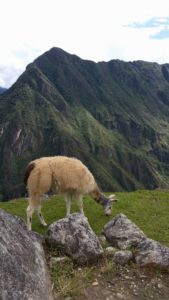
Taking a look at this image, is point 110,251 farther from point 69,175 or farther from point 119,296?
point 69,175

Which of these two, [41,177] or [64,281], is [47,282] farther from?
[41,177]

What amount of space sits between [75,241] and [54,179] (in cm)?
703

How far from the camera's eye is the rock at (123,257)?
15.2 meters

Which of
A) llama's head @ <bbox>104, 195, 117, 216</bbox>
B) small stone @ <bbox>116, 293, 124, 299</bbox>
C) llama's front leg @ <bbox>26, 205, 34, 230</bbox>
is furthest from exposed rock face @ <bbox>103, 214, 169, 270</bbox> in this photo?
llama's head @ <bbox>104, 195, 117, 216</bbox>

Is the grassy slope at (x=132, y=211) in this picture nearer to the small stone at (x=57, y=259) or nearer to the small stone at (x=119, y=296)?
the small stone at (x=57, y=259)

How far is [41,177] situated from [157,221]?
734 centimetres

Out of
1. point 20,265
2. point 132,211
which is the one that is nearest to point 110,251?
point 20,265

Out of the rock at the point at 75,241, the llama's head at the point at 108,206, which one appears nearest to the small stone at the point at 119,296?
the rock at the point at 75,241

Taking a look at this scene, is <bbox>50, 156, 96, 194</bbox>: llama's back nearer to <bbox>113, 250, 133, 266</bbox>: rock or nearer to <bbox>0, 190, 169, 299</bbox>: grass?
<bbox>0, 190, 169, 299</bbox>: grass

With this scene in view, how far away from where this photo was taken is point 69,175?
22672 mm

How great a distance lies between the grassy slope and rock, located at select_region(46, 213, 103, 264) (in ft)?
17.8

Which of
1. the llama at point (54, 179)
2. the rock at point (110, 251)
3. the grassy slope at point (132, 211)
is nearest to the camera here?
the rock at point (110, 251)

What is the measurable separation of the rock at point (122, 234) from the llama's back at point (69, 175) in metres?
4.82

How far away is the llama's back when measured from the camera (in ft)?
72.4
